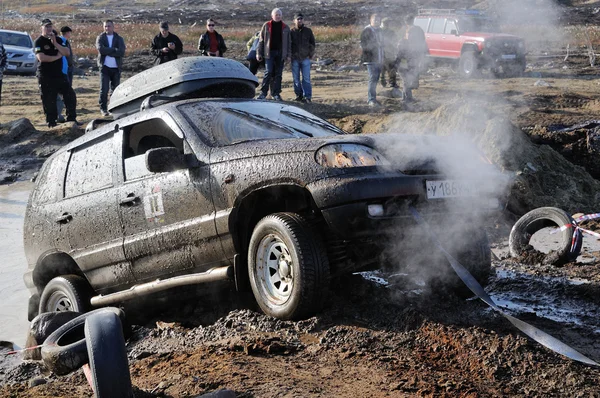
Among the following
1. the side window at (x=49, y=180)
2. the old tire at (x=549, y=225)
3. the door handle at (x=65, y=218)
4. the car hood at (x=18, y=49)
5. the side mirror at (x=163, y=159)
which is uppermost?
the car hood at (x=18, y=49)

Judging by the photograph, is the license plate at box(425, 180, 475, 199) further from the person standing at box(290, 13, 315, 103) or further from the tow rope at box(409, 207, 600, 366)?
the person standing at box(290, 13, 315, 103)

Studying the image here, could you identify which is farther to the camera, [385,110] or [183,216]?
[385,110]

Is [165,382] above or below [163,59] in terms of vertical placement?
below

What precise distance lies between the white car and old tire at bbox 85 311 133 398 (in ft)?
80.8

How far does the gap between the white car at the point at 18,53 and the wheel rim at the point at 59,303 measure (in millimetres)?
21676

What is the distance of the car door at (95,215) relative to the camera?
6.33m

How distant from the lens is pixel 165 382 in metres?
4.62

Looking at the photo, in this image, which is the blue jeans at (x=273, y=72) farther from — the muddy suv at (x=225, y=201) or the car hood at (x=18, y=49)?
the car hood at (x=18, y=49)

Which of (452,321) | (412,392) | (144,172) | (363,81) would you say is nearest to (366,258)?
(452,321)

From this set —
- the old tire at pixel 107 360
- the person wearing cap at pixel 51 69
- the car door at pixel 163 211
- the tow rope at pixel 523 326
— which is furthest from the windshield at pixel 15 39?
the old tire at pixel 107 360

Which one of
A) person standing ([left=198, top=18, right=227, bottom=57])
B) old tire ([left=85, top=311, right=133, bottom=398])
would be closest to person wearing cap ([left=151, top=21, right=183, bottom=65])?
person standing ([left=198, top=18, right=227, bottom=57])

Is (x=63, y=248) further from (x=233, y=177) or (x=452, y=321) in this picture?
(x=452, y=321)

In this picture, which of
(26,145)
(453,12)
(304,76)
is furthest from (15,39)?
(453,12)

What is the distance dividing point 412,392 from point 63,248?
385 cm
